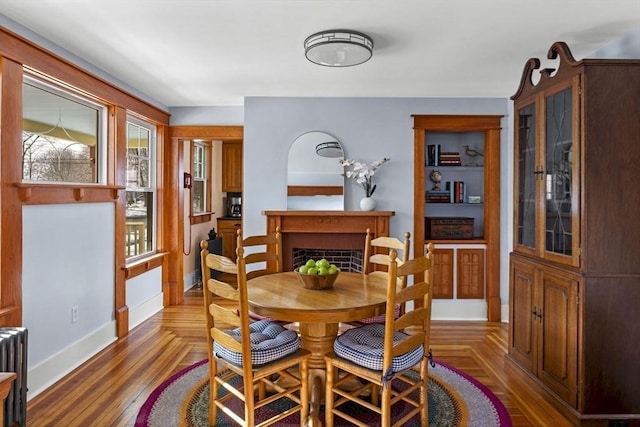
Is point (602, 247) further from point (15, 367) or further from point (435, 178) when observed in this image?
point (15, 367)

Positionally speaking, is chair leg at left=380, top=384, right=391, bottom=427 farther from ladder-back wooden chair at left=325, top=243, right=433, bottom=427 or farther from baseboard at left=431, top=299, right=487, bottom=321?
baseboard at left=431, top=299, right=487, bottom=321

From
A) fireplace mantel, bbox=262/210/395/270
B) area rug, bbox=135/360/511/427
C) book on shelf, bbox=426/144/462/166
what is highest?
book on shelf, bbox=426/144/462/166

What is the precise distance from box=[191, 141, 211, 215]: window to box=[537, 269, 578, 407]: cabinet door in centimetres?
482

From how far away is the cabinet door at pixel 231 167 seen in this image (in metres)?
6.91

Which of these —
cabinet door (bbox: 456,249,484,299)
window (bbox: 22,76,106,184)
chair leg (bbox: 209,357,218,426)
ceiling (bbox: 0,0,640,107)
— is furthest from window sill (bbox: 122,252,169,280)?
cabinet door (bbox: 456,249,484,299)

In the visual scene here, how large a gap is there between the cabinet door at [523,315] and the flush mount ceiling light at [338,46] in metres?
1.93

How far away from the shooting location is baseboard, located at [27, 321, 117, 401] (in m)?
2.69

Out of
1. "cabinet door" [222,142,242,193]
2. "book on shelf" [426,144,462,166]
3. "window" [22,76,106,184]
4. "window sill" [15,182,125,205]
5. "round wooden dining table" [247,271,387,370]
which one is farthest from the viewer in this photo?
"cabinet door" [222,142,242,193]

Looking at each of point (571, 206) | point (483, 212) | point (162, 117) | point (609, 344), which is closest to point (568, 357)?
point (609, 344)

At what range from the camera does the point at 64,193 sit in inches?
118

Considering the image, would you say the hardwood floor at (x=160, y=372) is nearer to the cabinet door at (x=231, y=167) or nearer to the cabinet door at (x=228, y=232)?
the cabinet door at (x=228, y=232)

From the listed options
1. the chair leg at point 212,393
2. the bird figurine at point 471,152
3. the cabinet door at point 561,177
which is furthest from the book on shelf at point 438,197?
the chair leg at point 212,393

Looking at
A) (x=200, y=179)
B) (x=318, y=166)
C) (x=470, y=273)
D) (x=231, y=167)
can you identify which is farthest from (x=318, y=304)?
(x=231, y=167)

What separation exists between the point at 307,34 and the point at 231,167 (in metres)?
4.50
